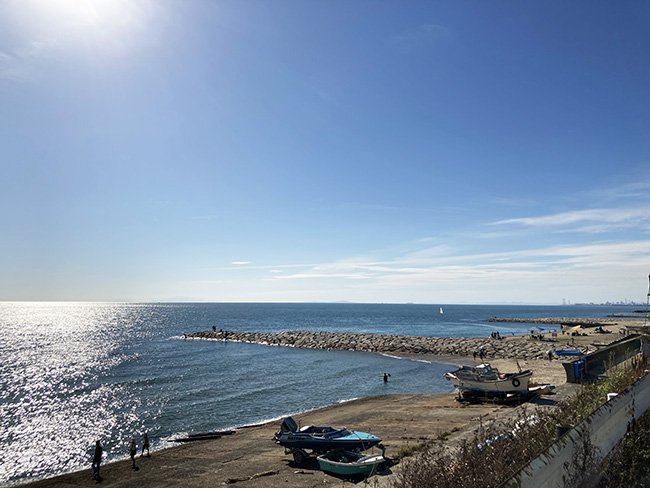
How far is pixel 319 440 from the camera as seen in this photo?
17.4 m

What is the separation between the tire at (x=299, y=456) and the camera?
58.7 ft

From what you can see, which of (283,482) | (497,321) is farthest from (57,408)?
(497,321)

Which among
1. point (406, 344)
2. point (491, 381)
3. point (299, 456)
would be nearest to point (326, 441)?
point (299, 456)

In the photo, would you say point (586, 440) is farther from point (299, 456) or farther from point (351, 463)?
point (299, 456)

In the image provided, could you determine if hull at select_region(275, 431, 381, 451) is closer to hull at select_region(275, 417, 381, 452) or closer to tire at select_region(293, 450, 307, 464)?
hull at select_region(275, 417, 381, 452)

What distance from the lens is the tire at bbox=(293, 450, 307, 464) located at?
1789 cm

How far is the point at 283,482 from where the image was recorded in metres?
16.0

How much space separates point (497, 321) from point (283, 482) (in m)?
156

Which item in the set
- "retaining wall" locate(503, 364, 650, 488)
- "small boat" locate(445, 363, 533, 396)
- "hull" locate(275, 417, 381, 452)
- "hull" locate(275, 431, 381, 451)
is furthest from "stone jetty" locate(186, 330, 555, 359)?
"retaining wall" locate(503, 364, 650, 488)

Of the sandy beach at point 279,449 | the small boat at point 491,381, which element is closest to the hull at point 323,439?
the sandy beach at point 279,449

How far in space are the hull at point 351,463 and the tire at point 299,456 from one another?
164 centimetres

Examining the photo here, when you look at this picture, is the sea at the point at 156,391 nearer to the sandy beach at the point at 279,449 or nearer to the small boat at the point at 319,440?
the sandy beach at the point at 279,449

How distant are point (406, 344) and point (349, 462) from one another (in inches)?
2163

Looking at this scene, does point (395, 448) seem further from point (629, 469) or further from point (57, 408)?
point (57, 408)
